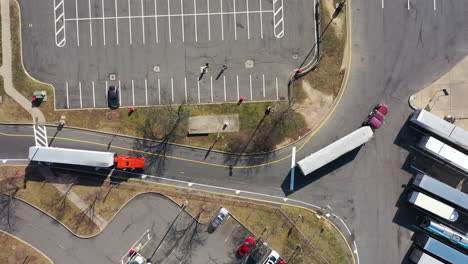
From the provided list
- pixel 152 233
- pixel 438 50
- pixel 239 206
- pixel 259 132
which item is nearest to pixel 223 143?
pixel 259 132

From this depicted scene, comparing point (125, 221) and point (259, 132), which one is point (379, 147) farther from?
point (125, 221)

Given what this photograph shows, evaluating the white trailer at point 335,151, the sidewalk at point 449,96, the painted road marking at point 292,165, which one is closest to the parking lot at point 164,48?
the painted road marking at point 292,165

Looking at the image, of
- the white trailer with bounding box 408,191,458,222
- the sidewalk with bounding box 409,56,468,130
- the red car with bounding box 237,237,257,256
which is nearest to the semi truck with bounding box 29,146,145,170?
the red car with bounding box 237,237,257,256

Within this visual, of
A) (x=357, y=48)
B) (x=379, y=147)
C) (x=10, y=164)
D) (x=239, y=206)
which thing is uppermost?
(x=357, y=48)

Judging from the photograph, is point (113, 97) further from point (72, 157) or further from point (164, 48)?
point (164, 48)

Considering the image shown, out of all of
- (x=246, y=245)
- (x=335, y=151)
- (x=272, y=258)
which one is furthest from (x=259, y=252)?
(x=335, y=151)

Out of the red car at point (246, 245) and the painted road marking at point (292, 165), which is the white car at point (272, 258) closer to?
the red car at point (246, 245)
